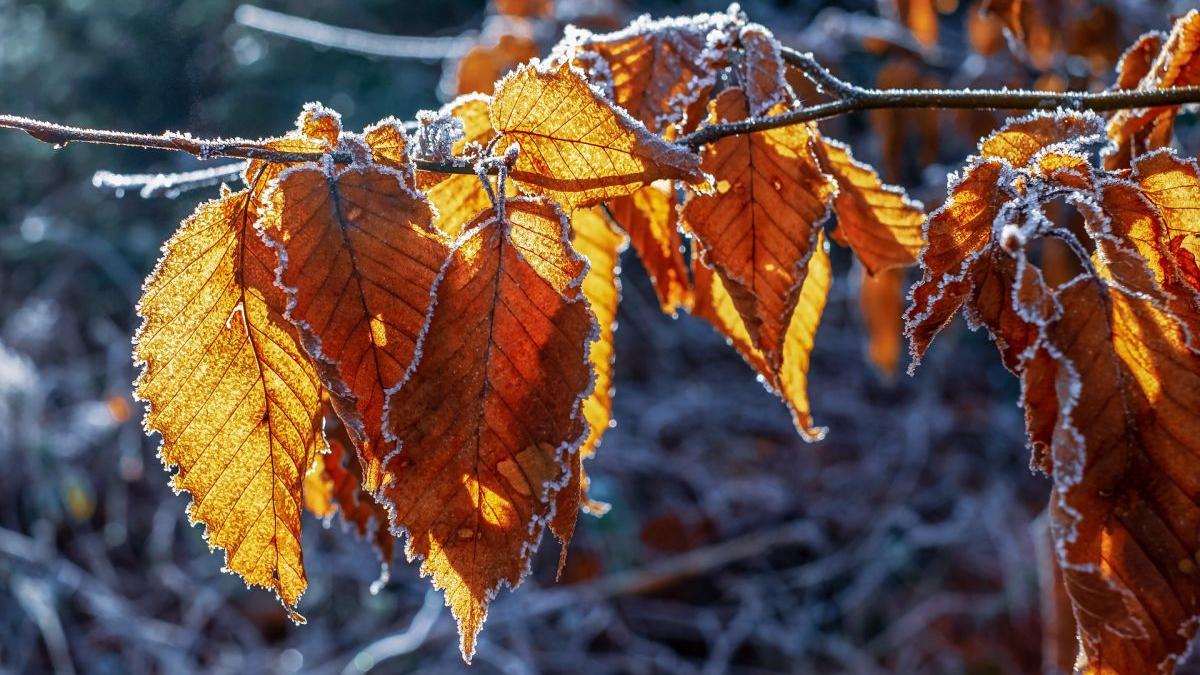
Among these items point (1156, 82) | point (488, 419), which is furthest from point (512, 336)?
point (1156, 82)

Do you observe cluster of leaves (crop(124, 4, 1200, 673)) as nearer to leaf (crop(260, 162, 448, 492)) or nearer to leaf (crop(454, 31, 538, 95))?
leaf (crop(260, 162, 448, 492))

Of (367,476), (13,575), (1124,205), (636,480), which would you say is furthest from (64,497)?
(1124,205)

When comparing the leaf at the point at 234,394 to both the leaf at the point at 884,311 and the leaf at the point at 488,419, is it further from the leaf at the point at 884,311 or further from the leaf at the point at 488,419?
the leaf at the point at 884,311

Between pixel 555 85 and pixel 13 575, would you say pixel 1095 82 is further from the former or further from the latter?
pixel 13 575

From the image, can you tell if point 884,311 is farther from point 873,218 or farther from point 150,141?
point 150,141

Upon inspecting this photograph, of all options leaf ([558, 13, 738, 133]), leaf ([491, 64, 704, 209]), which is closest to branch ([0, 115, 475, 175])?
leaf ([491, 64, 704, 209])
